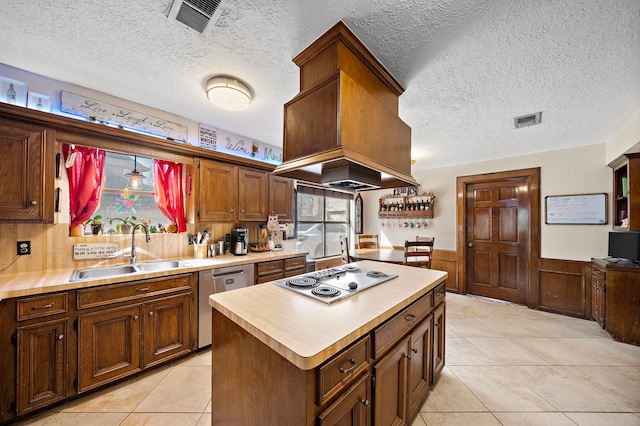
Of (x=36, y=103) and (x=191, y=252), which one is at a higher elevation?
(x=36, y=103)

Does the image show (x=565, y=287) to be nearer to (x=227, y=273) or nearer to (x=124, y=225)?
(x=227, y=273)

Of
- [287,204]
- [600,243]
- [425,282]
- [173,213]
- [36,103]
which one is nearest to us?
[425,282]

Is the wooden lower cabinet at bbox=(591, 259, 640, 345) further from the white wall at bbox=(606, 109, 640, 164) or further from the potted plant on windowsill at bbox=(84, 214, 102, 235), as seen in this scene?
the potted plant on windowsill at bbox=(84, 214, 102, 235)

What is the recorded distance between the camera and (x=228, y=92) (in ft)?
6.57

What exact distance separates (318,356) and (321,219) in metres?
4.18

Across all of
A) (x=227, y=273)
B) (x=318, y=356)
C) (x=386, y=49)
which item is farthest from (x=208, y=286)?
(x=386, y=49)

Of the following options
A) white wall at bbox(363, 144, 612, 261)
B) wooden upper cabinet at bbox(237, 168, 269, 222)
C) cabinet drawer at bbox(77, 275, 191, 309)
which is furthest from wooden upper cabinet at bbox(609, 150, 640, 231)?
cabinet drawer at bbox(77, 275, 191, 309)

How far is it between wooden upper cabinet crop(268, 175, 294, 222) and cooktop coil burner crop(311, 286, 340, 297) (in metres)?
2.06

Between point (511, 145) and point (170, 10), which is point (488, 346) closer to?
point (511, 145)

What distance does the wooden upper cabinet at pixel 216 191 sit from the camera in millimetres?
2746

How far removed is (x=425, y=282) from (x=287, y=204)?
2348 millimetres

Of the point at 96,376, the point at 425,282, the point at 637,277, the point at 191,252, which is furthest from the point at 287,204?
the point at 637,277

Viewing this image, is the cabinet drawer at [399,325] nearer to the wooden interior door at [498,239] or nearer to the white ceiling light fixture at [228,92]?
the white ceiling light fixture at [228,92]

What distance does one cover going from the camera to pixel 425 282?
5.89ft
